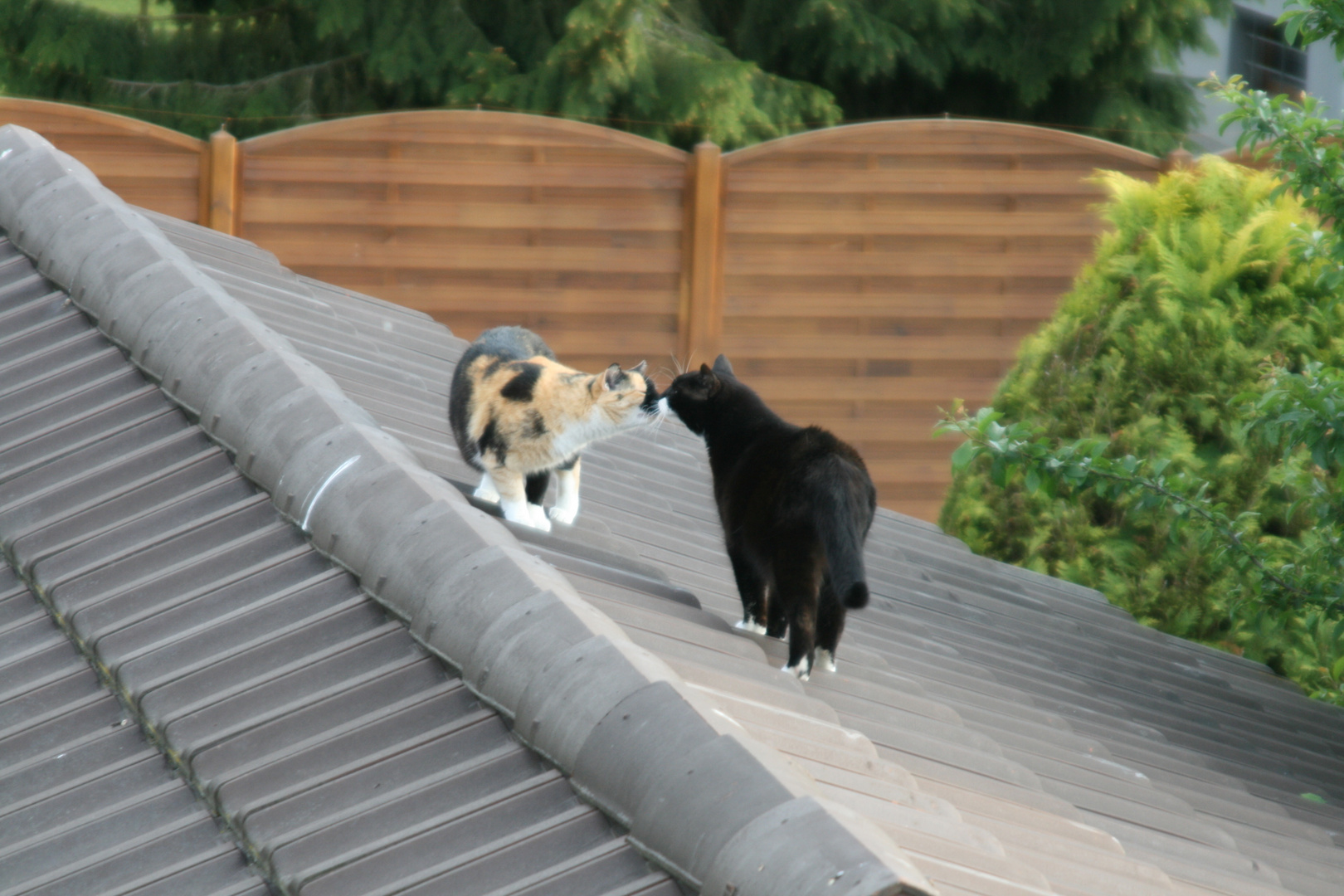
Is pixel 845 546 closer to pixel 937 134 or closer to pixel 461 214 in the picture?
pixel 461 214

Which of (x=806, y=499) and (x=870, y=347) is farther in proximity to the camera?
(x=870, y=347)

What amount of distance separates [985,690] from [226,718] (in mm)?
2206

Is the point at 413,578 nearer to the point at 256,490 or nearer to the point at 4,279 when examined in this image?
the point at 256,490

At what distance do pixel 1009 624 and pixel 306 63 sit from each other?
9.40 m

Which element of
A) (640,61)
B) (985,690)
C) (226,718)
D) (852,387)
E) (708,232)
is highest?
(640,61)

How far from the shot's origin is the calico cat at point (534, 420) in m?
3.25

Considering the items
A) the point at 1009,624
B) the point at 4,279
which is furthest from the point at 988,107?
the point at 4,279

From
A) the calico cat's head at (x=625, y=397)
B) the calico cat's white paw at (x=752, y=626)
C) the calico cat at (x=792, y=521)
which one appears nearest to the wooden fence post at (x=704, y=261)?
the calico cat's head at (x=625, y=397)

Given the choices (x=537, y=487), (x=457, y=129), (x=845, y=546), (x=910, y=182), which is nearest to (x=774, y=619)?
(x=845, y=546)

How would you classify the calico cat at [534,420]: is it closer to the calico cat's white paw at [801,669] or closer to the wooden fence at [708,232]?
the calico cat's white paw at [801,669]

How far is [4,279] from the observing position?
379cm

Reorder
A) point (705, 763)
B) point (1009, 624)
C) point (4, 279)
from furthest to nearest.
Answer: point (1009, 624)
point (4, 279)
point (705, 763)

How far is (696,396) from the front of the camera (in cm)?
339

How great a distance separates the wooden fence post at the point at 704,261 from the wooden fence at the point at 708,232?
13 mm
